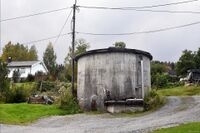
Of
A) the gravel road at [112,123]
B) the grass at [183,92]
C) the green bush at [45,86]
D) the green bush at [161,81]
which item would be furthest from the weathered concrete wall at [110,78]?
the green bush at [161,81]

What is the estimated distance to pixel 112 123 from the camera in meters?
15.9

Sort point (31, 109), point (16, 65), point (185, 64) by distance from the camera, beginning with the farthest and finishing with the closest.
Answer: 1. point (16, 65)
2. point (185, 64)
3. point (31, 109)

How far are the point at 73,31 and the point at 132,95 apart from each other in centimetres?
704

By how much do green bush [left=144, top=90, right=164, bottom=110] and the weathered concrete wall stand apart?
31.8 inches

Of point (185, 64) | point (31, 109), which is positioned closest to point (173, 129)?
point (31, 109)

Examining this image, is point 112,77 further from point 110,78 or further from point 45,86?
point 45,86

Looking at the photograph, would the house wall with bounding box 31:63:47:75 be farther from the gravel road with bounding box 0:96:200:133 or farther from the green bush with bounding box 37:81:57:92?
the gravel road with bounding box 0:96:200:133

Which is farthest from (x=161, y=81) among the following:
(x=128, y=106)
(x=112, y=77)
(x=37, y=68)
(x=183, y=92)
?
(x=37, y=68)

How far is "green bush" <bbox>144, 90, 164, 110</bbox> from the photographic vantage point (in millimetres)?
20469

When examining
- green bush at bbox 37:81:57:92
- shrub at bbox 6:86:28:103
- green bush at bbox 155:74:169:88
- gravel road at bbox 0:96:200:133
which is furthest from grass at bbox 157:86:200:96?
gravel road at bbox 0:96:200:133

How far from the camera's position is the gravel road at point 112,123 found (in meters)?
14.0

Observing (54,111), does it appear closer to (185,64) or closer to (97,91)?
(97,91)

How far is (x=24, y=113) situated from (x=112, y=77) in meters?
5.22

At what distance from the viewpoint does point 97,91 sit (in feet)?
72.7
